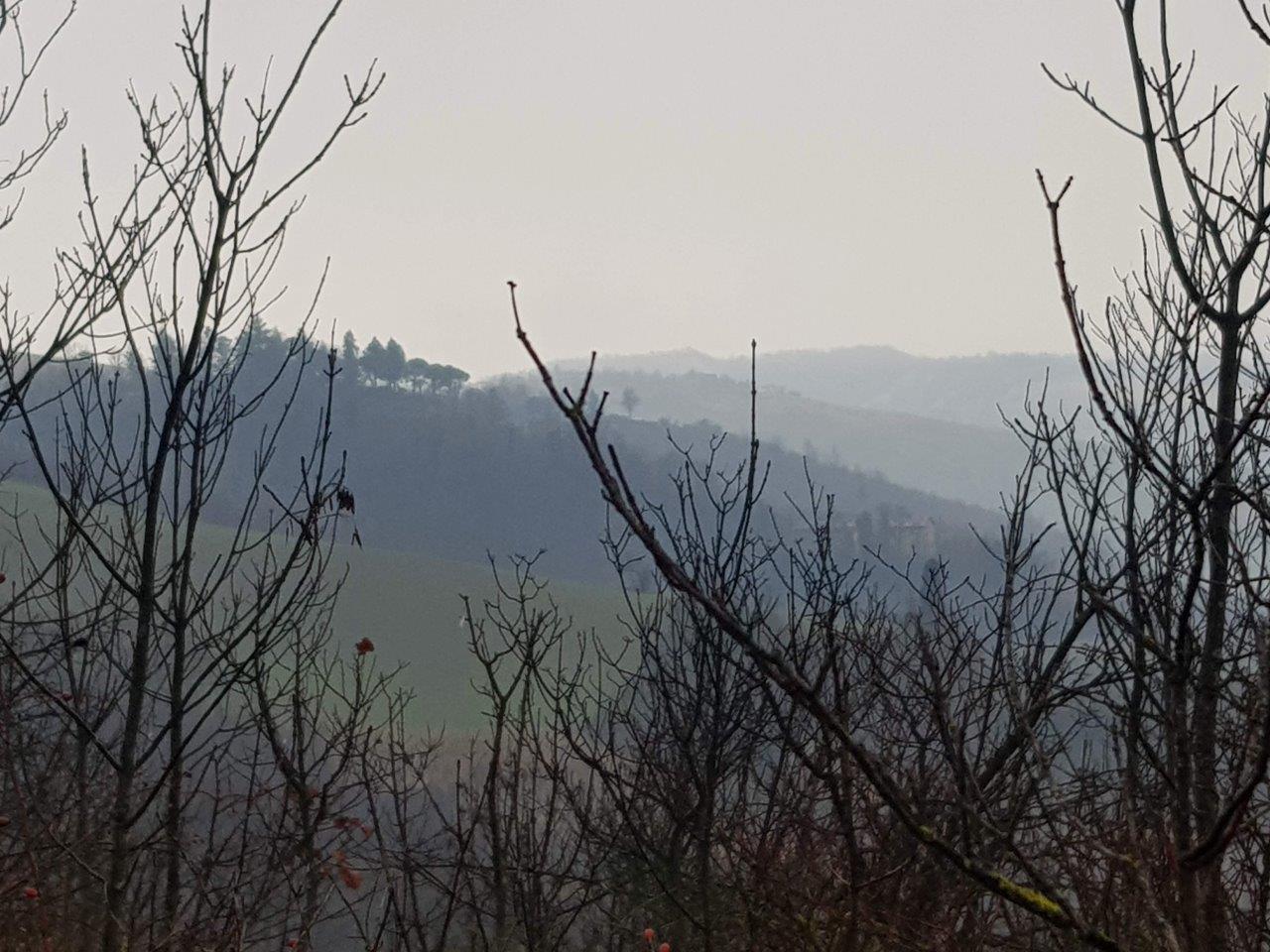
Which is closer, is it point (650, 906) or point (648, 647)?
point (648, 647)

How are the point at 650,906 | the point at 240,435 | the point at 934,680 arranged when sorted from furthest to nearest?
the point at 240,435 → the point at 650,906 → the point at 934,680

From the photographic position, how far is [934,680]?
5.08ft

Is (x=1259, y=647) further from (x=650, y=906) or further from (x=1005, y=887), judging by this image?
(x=650, y=906)

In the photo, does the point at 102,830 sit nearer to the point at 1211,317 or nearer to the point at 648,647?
the point at 1211,317

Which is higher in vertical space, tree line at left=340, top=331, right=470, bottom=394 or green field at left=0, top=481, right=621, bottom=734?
tree line at left=340, top=331, right=470, bottom=394

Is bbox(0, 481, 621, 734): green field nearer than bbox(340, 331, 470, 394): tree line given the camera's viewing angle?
Yes

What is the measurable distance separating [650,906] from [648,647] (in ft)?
11.1

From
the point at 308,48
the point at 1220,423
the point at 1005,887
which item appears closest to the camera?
the point at 1005,887

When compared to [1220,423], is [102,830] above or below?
below

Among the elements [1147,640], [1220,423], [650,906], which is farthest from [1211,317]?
[650,906]

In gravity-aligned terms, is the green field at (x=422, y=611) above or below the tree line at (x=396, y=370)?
below

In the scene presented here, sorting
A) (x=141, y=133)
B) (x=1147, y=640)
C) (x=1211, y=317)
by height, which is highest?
(x=141, y=133)

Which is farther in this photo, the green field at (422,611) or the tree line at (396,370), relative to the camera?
the tree line at (396,370)

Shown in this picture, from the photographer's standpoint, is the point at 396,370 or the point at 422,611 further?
the point at 396,370
